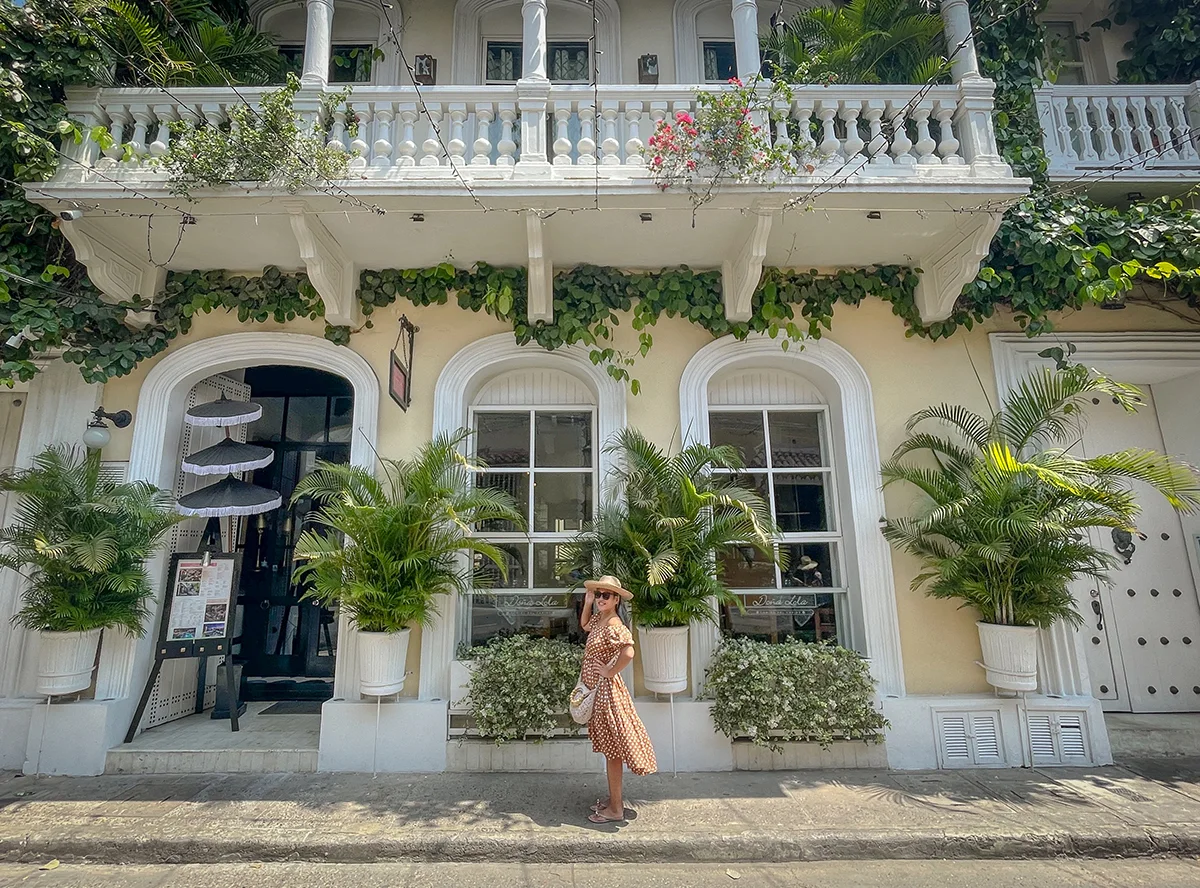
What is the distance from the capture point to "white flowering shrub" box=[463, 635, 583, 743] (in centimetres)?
452

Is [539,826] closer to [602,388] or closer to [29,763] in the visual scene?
[602,388]

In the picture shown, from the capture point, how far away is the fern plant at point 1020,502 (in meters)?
4.36

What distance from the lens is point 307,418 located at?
7.08m

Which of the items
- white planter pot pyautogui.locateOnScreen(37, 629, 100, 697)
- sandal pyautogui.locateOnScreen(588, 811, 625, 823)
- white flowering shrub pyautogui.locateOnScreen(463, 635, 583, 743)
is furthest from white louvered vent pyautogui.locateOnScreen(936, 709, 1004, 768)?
white planter pot pyautogui.locateOnScreen(37, 629, 100, 697)

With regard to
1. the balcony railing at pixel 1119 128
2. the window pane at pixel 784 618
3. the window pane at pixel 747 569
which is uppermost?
the balcony railing at pixel 1119 128

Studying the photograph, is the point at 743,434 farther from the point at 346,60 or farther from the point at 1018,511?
the point at 346,60

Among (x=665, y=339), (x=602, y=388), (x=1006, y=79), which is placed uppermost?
(x=1006, y=79)

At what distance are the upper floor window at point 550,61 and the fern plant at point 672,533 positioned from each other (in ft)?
15.1

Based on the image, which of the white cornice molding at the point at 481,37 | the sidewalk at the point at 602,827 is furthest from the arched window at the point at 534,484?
the white cornice molding at the point at 481,37

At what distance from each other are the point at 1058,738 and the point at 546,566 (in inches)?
175

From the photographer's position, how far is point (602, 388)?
544cm

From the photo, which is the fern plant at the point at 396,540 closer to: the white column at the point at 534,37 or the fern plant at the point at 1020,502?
the white column at the point at 534,37

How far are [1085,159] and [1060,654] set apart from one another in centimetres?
481

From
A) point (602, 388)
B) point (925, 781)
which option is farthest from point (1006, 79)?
point (925, 781)
